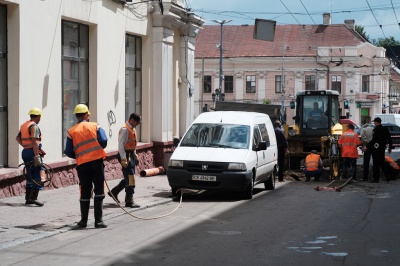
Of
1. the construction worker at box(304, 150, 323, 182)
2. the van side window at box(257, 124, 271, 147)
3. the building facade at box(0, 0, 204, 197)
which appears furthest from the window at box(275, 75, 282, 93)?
the van side window at box(257, 124, 271, 147)

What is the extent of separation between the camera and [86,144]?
11.2 m

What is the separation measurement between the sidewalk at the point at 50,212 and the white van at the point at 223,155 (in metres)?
0.75

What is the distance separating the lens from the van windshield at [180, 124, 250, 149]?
16.3 meters

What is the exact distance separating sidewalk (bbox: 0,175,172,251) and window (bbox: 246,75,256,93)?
188ft

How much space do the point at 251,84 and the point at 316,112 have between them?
47.2m

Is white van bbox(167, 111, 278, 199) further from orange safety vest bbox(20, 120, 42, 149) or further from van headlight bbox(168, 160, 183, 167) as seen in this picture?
orange safety vest bbox(20, 120, 42, 149)

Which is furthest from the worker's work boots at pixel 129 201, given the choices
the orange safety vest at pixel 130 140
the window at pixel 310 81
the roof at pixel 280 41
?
the window at pixel 310 81

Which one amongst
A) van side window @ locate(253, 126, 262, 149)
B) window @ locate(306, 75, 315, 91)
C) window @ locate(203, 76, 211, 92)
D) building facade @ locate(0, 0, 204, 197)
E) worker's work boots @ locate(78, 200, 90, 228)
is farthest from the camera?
window @ locate(203, 76, 211, 92)

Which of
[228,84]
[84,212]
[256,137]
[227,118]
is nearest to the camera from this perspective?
[84,212]

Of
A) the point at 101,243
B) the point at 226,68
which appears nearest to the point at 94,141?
the point at 101,243

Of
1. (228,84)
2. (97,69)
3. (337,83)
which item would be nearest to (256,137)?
(97,69)

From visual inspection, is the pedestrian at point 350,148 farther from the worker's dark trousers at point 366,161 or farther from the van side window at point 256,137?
the van side window at point 256,137

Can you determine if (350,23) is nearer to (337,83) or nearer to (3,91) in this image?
(337,83)

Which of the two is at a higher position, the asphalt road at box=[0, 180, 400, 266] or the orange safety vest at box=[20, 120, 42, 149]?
the orange safety vest at box=[20, 120, 42, 149]
